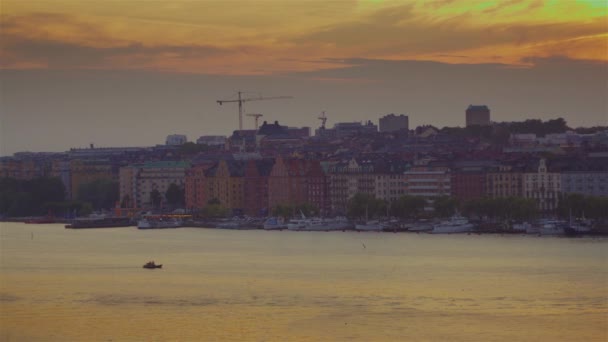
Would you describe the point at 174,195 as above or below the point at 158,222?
above

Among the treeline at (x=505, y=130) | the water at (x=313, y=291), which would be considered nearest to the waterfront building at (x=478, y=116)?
the treeline at (x=505, y=130)

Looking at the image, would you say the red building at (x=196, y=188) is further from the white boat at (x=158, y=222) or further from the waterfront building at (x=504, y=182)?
the waterfront building at (x=504, y=182)

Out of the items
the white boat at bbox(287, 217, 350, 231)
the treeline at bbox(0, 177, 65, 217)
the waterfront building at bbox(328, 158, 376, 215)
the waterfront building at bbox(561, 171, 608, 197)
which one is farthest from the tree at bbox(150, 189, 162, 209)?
the waterfront building at bbox(561, 171, 608, 197)

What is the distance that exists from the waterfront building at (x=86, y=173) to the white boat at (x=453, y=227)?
29438 millimetres

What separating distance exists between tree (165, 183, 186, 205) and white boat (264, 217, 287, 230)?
12.7 metres

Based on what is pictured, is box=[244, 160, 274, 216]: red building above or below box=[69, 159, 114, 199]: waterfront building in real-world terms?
below

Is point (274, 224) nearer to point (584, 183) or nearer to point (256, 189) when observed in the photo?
point (256, 189)

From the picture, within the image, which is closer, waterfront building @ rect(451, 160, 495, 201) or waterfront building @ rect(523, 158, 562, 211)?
waterfront building @ rect(523, 158, 562, 211)

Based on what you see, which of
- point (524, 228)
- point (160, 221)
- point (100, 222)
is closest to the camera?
point (524, 228)

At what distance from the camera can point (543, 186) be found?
49125 mm

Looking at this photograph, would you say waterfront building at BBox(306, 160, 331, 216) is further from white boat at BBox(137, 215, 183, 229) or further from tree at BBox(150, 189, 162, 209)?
tree at BBox(150, 189, 162, 209)

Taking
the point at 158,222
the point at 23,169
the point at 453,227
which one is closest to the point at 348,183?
the point at 158,222

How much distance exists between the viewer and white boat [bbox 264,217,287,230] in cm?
4847

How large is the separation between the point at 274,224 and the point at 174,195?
1390 cm
